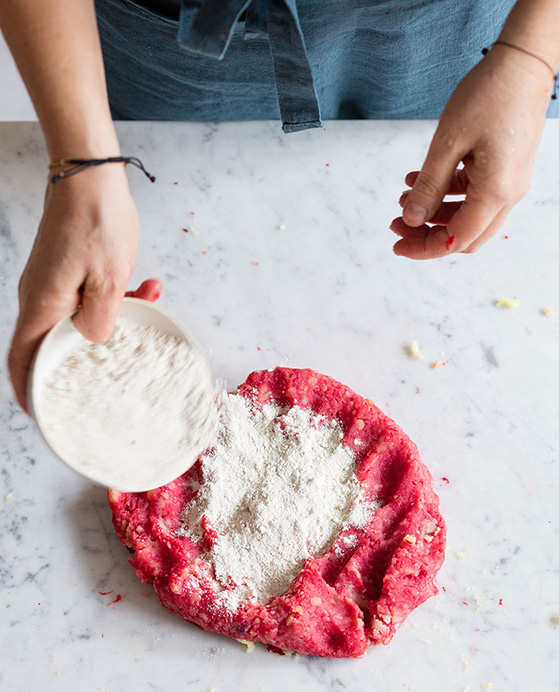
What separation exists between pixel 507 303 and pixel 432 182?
53 cm

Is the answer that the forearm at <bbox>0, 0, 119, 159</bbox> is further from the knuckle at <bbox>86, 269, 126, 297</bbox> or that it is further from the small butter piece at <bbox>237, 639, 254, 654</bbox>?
the small butter piece at <bbox>237, 639, 254, 654</bbox>

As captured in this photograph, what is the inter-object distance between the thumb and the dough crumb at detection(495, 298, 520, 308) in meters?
0.47

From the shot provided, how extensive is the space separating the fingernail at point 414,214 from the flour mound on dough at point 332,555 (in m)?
0.36

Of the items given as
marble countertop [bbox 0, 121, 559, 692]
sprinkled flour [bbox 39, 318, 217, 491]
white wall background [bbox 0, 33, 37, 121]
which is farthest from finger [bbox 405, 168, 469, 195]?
white wall background [bbox 0, 33, 37, 121]

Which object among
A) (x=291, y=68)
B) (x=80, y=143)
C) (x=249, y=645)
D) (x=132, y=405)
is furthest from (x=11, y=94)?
(x=249, y=645)

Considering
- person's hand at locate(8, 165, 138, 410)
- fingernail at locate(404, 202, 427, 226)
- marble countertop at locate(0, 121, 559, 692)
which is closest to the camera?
person's hand at locate(8, 165, 138, 410)

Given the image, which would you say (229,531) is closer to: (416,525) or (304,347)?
(416,525)

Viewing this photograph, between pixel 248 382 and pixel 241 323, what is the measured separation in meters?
0.19

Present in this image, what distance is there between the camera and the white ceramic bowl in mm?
975

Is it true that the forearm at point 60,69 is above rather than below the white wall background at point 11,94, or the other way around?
above

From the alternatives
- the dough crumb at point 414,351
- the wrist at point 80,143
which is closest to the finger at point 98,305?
the wrist at point 80,143

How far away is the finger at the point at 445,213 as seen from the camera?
3.96 feet

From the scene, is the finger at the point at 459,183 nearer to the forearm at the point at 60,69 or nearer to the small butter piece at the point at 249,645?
the forearm at the point at 60,69

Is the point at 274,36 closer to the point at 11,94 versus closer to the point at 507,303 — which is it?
the point at 507,303
